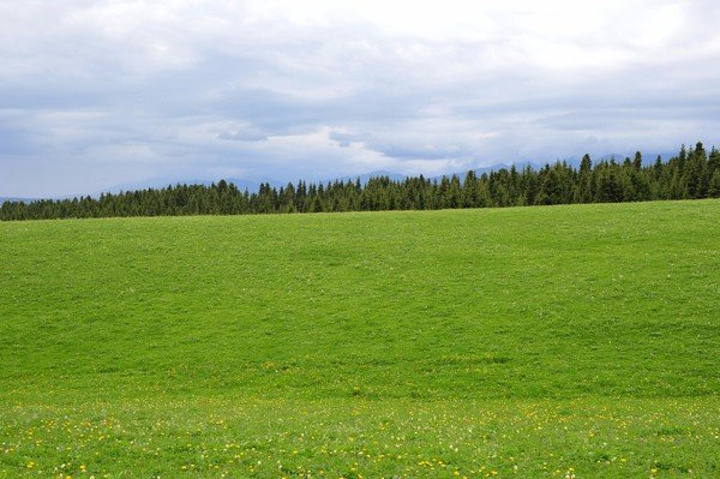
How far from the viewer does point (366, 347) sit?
3378 cm

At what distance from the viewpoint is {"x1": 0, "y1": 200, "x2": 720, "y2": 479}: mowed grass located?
16.6m

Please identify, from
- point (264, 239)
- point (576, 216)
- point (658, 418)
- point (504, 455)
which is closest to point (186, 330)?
point (264, 239)

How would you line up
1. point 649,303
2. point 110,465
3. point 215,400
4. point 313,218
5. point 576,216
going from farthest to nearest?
1. point 313,218
2. point 576,216
3. point 649,303
4. point 215,400
5. point 110,465

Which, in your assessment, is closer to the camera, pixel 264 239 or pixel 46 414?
pixel 46 414

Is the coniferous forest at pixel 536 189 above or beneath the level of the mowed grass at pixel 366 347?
above

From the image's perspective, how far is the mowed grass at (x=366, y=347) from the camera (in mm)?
16625

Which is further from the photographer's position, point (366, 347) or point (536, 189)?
point (536, 189)

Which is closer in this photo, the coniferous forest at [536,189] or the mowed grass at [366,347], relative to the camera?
the mowed grass at [366,347]

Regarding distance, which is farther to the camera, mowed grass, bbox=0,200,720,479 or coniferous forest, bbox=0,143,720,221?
coniferous forest, bbox=0,143,720,221

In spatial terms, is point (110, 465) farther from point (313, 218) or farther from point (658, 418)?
point (313, 218)

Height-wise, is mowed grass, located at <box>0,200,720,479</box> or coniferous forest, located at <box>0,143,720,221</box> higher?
coniferous forest, located at <box>0,143,720,221</box>

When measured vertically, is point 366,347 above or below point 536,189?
below

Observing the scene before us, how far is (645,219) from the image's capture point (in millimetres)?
59469

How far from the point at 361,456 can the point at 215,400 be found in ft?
43.7
